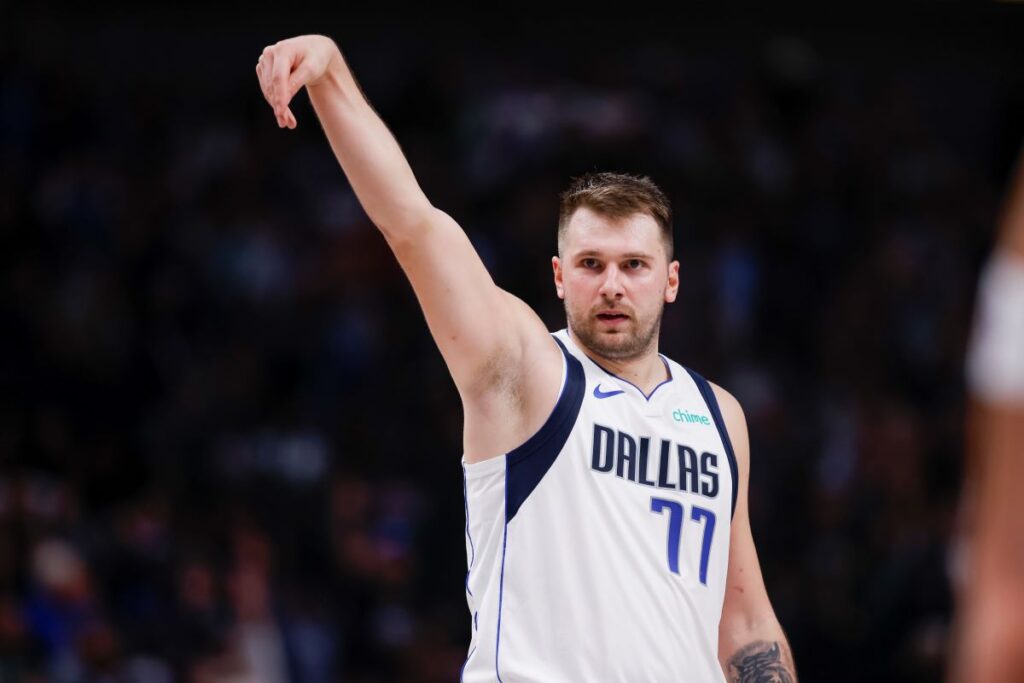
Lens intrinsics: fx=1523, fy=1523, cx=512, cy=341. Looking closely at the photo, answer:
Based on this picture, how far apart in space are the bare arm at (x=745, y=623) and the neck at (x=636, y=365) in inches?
14.1

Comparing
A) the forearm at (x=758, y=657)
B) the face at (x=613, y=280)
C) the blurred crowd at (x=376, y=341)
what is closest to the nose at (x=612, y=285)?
the face at (x=613, y=280)

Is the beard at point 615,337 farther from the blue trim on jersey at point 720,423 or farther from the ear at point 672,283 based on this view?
the blue trim on jersey at point 720,423

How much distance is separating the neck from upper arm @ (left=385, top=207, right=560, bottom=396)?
17.3 inches

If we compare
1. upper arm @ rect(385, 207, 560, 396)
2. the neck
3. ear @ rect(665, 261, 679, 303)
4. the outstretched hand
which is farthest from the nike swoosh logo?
the outstretched hand

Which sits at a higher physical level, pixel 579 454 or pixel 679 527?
pixel 579 454

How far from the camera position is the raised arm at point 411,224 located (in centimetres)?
480

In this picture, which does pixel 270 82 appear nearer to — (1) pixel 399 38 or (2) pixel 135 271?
(2) pixel 135 271

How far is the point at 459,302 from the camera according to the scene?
4.86 meters

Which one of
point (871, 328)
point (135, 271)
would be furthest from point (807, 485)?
point (135, 271)

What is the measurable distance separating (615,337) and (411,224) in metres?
0.93

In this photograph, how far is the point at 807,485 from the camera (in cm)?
1210

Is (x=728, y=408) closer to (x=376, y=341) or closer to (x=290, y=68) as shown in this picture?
(x=290, y=68)

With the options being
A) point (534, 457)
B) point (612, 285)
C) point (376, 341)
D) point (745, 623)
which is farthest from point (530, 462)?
point (376, 341)

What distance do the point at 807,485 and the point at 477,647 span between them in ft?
24.5
